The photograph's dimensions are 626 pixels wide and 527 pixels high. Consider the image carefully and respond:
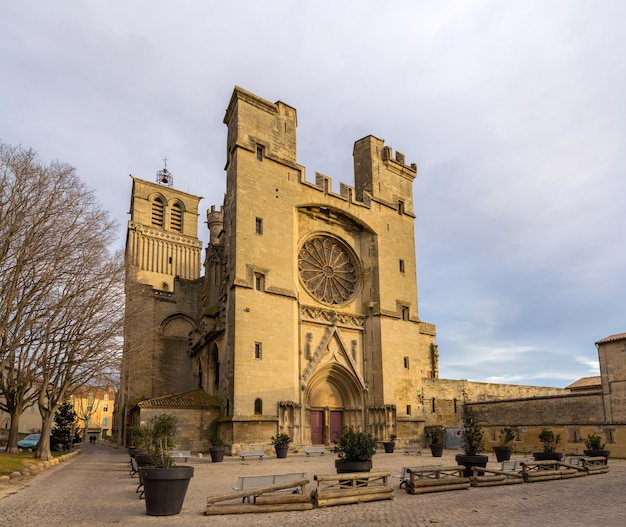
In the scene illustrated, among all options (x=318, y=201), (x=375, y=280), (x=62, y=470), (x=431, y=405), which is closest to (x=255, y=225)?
(x=318, y=201)

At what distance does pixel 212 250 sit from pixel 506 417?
21681 millimetres

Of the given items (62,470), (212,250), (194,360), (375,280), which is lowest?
(62,470)

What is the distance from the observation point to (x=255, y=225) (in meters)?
26.4

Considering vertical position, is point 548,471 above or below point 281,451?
above

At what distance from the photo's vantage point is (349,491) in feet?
33.4

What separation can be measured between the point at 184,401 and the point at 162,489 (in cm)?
1633

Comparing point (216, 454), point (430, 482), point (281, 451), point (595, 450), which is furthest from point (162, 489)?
point (595, 450)

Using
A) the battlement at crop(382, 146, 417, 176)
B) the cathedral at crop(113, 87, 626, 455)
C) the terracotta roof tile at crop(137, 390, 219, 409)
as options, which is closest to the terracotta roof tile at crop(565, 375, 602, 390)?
the cathedral at crop(113, 87, 626, 455)

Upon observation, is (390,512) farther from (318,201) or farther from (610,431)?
(318,201)

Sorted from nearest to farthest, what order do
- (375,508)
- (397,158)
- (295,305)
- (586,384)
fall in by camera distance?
(375,508) < (295,305) < (397,158) < (586,384)

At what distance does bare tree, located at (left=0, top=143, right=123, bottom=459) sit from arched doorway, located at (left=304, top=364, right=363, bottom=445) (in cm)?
1070

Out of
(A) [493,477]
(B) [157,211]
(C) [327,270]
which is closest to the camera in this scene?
(A) [493,477]

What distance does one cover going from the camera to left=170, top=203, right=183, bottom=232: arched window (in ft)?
186

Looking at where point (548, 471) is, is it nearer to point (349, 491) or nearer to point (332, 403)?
point (349, 491)
